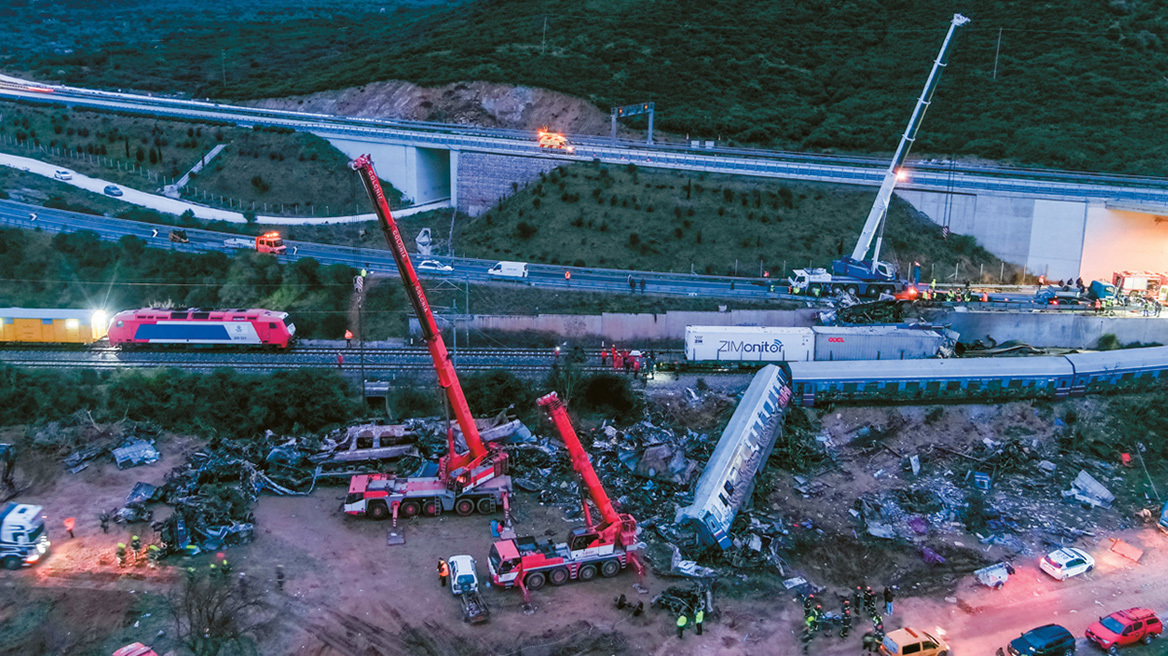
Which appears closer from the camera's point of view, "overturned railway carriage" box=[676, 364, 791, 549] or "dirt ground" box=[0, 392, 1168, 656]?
"dirt ground" box=[0, 392, 1168, 656]

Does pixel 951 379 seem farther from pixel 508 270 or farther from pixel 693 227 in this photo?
pixel 508 270

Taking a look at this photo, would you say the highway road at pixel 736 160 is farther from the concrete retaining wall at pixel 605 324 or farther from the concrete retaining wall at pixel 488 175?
the concrete retaining wall at pixel 605 324

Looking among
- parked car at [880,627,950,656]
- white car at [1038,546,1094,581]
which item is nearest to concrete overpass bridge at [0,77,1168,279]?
white car at [1038,546,1094,581]

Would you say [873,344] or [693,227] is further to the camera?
[693,227]

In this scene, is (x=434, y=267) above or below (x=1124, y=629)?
above

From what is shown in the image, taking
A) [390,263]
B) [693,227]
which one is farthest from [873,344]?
[390,263]

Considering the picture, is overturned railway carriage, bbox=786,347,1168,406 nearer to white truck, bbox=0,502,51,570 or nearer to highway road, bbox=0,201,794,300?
highway road, bbox=0,201,794,300
